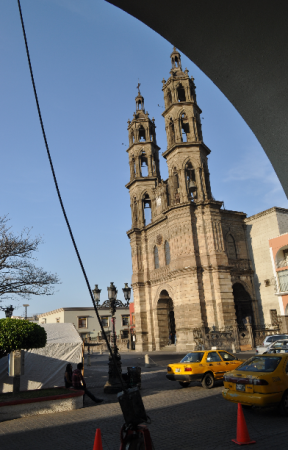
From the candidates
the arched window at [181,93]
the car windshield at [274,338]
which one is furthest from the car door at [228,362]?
the arched window at [181,93]

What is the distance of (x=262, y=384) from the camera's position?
8453mm

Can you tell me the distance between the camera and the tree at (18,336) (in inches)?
447

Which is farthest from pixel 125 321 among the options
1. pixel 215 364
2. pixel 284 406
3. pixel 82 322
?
pixel 284 406

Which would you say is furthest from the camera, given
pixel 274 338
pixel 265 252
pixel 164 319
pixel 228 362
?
pixel 164 319

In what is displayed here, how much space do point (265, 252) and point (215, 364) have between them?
2490cm

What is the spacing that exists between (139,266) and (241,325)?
1271 cm

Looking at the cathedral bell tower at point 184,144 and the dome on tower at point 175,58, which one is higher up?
the dome on tower at point 175,58

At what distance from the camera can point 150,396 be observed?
12812 millimetres

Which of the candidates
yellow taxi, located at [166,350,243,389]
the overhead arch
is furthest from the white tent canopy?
the overhead arch

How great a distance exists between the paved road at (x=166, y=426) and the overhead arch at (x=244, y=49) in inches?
246

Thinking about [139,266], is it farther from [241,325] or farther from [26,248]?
[26,248]

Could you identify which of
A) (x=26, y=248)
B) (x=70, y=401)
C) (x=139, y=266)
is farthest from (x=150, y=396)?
(x=139, y=266)

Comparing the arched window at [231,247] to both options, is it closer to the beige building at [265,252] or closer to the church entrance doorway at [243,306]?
the beige building at [265,252]

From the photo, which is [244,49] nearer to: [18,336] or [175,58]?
[18,336]
